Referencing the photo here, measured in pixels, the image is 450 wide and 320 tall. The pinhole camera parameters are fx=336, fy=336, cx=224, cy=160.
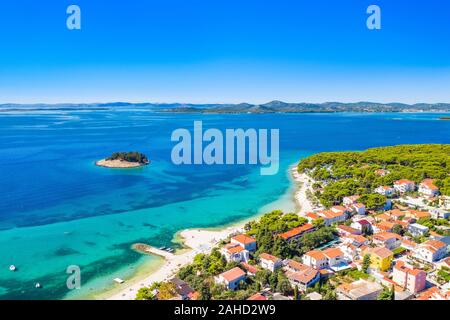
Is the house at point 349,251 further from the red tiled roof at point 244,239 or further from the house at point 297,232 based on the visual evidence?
the red tiled roof at point 244,239

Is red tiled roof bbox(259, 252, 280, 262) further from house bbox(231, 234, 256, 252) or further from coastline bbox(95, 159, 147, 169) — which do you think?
coastline bbox(95, 159, 147, 169)

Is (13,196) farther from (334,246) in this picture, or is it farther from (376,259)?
(376,259)

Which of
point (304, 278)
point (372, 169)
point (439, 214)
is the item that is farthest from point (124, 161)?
point (439, 214)

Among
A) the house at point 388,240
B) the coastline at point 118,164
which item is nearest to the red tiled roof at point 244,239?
the house at point 388,240

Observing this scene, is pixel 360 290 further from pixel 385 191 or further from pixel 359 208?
pixel 385 191

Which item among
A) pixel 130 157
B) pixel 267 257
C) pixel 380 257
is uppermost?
pixel 130 157
